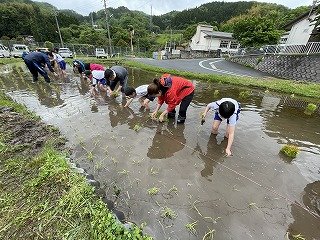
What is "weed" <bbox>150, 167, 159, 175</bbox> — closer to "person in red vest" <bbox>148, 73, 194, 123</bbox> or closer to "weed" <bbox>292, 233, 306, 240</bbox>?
"person in red vest" <bbox>148, 73, 194, 123</bbox>

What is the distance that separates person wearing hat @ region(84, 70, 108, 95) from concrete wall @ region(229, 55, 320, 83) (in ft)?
41.7

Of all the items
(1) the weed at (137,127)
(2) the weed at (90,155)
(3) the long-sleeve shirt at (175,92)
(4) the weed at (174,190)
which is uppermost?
(3) the long-sleeve shirt at (175,92)

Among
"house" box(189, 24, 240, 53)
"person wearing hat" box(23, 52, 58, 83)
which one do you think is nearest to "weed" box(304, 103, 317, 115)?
"person wearing hat" box(23, 52, 58, 83)

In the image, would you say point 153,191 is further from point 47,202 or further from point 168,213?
point 47,202

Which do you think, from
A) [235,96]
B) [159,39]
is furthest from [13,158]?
[159,39]

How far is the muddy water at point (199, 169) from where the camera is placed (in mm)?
2846

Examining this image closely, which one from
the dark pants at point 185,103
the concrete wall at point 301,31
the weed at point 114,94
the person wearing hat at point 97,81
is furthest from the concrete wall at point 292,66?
the person wearing hat at point 97,81

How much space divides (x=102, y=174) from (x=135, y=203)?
93cm

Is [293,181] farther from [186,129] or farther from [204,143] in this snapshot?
[186,129]

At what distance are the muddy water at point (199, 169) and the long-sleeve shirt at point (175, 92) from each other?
73 cm

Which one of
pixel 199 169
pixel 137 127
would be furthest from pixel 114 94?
pixel 199 169

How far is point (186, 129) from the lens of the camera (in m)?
5.57

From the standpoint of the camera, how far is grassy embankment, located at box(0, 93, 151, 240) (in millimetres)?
2412

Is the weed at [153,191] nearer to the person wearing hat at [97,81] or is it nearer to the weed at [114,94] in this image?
the weed at [114,94]
